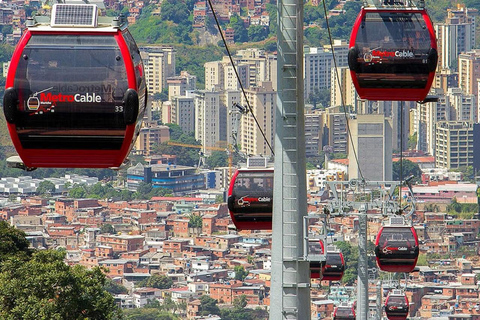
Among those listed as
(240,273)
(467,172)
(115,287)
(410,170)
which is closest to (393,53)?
(115,287)

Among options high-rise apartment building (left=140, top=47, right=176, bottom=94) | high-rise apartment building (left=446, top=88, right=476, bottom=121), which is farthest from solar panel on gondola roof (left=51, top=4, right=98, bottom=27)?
high-rise apartment building (left=140, top=47, right=176, bottom=94)

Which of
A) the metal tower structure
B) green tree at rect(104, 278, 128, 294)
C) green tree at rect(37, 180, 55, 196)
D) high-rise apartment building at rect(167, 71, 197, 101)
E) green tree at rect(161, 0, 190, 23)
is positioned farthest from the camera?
green tree at rect(161, 0, 190, 23)

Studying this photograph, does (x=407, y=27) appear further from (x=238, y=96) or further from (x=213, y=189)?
(x=238, y=96)

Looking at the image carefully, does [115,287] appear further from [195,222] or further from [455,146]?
[455,146]

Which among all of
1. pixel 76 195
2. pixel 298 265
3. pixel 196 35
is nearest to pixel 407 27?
pixel 298 265

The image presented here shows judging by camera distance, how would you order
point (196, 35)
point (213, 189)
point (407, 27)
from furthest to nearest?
point (196, 35) < point (213, 189) < point (407, 27)

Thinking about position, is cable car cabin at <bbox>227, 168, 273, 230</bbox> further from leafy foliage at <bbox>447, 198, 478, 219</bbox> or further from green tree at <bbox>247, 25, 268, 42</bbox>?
green tree at <bbox>247, 25, 268, 42</bbox>
